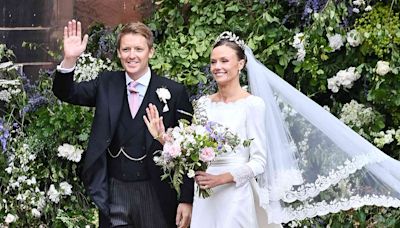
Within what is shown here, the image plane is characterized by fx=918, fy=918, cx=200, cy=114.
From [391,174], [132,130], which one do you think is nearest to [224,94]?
[132,130]

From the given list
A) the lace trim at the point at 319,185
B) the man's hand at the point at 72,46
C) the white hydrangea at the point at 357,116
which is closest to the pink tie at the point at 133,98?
the man's hand at the point at 72,46

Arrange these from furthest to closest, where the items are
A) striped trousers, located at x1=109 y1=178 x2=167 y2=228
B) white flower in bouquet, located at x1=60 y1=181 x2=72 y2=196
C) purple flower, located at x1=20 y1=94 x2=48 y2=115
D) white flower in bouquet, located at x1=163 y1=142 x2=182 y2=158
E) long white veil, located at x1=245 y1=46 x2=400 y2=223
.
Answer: purple flower, located at x1=20 y1=94 x2=48 y2=115 → white flower in bouquet, located at x1=60 y1=181 x2=72 y2=196 → long white veil, located at x1=245 y1=46 x2=400 y2=223 → striped trousers, located at x1=109 y1=178 x2=167 y2=228 → white flower in bouquet, located at x1=163 y1=142 x2=182 y2=158

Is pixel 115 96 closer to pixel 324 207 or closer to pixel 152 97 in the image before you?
pixel 152 97

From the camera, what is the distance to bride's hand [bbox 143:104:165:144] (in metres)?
4.82

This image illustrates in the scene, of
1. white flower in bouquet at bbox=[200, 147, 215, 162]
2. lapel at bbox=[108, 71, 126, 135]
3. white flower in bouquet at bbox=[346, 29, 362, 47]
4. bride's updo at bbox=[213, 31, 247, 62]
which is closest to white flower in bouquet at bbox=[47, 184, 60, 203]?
lapel at bbox=[108, 71, 126, 135]

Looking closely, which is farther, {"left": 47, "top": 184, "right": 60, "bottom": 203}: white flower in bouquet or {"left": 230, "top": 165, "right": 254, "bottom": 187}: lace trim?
{"left": 47, "top": 184, "right": 60, "bottom": 203}: white flower in bouquet

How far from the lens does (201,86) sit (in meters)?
6.79

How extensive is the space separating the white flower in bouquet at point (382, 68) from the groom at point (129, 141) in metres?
1.81

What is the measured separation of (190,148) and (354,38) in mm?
2261

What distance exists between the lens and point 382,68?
632cm

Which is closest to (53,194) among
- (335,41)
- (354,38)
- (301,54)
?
(301,54)

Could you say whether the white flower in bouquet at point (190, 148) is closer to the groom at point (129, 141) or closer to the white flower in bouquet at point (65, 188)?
the groom at point (129, 141)

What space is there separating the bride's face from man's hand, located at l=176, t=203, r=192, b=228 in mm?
715

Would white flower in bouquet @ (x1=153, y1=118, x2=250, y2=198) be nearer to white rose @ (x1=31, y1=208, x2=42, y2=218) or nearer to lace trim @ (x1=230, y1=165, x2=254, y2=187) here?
lace trim @ (x1=230, y1=165, x2=254, y2=187)
